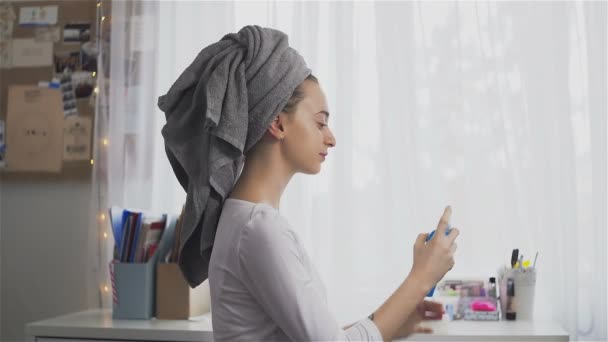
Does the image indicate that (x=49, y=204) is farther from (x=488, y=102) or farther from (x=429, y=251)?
(x=429, y=251)

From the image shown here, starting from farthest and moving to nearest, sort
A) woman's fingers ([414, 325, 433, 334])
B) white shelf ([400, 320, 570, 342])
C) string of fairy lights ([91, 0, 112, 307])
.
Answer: string of fairy lights ([91, 0, 112, 307]) → white shelf ([400, 320, 570, 342]) → woman's fingers ([414, 325, 433, 334])

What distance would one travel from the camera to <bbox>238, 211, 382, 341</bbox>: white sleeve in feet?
3.42

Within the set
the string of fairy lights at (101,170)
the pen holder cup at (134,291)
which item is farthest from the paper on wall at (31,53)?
the pen holder cup at (134,291)

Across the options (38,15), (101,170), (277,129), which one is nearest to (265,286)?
(277,129)

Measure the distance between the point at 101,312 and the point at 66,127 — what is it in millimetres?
672

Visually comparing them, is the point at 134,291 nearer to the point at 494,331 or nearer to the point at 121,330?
the point at 121,330

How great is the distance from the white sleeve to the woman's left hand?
24 centimetres

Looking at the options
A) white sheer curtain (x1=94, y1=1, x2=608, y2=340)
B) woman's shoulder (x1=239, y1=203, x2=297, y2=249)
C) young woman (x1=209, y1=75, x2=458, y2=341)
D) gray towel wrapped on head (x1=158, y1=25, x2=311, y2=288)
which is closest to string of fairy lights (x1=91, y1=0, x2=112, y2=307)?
white sheer curtain (x1=94, y1=1, x2=608, y2=340)

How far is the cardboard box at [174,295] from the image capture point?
6.78 feet

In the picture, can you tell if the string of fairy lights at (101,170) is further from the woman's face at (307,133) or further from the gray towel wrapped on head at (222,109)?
the woman's face at (307,133)

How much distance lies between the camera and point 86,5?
2.51 meters

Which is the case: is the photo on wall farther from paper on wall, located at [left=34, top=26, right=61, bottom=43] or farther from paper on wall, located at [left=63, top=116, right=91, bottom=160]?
paper on wall, located at [left=63, top=116, right=91, bottom=160]

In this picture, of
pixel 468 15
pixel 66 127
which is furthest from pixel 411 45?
pixel 66 127

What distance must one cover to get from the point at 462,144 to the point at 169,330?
3.26 ft
